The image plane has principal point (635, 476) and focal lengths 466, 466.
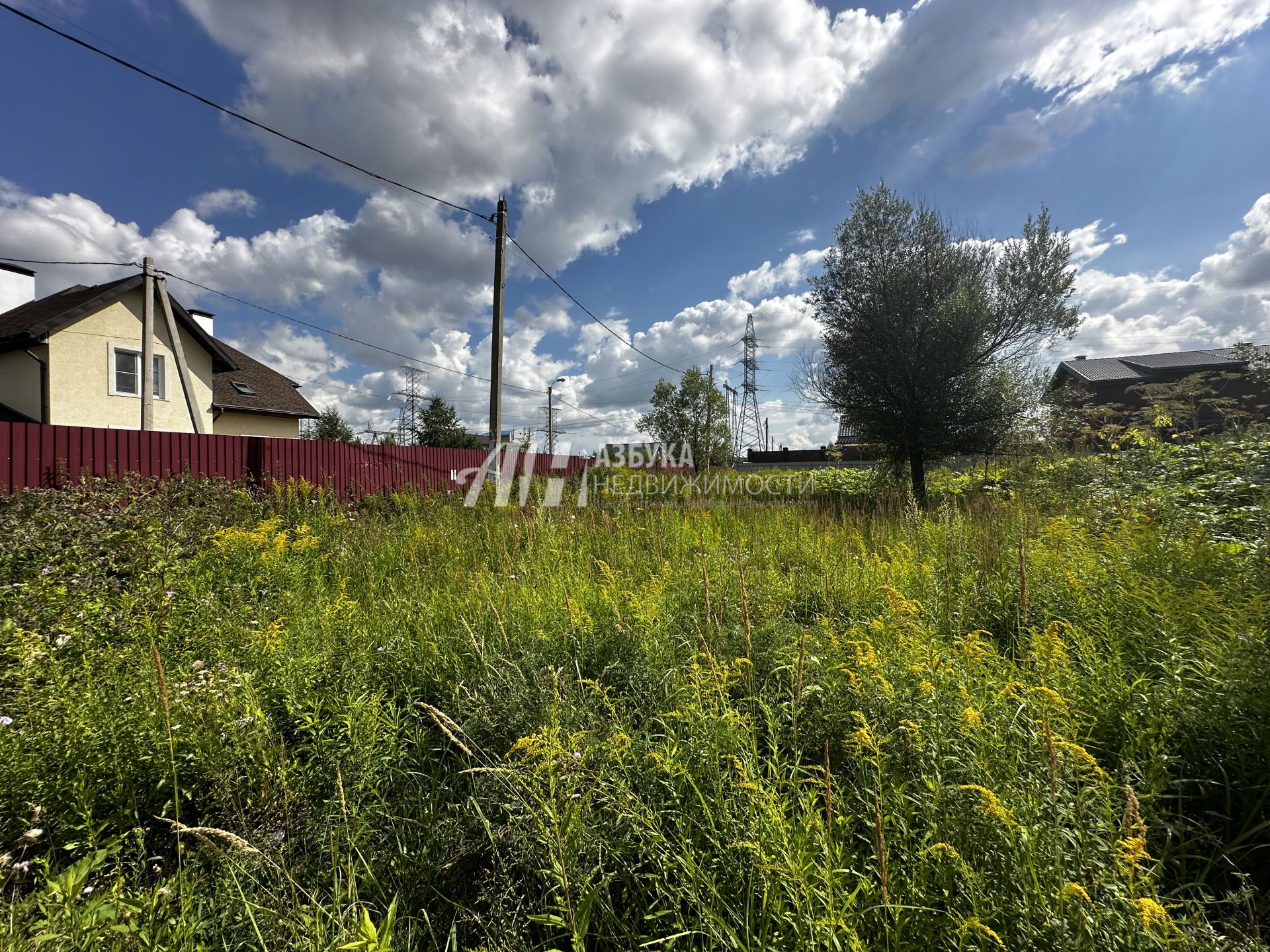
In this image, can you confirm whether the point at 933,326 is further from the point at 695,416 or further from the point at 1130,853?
the point at 695,416

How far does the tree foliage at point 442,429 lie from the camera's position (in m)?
31.2

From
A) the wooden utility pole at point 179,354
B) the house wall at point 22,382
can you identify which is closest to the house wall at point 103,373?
the house wall at point 22,382

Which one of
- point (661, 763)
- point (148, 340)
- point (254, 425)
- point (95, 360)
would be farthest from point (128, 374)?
point (661, 763)

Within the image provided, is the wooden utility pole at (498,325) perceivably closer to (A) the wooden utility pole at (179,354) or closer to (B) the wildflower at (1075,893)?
(A) the wooden utility pole at (179,354)

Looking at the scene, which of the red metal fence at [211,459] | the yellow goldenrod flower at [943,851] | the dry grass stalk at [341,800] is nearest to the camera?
the yellow goldenrod flower at [943,851]

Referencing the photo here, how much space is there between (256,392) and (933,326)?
2299cm

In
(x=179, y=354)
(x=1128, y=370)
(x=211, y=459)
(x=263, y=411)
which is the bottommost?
(x=211, y=459)

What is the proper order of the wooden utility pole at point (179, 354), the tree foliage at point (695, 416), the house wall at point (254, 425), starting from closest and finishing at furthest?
1. the wooden utility pole at point (179, 354)
2. the house wall at point (254, 425)
3. the tree foliage at point (695, 416)

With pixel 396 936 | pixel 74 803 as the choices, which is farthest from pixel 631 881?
pixel 74 803

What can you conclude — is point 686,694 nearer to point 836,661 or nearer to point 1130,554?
point 836,661

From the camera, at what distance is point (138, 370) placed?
44.8ft

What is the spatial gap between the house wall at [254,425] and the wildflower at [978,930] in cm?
1946

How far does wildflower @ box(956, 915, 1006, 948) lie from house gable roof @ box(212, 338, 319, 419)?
20317 millimetres

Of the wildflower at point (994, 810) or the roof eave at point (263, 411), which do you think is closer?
the wildflower at point (994, 810)
